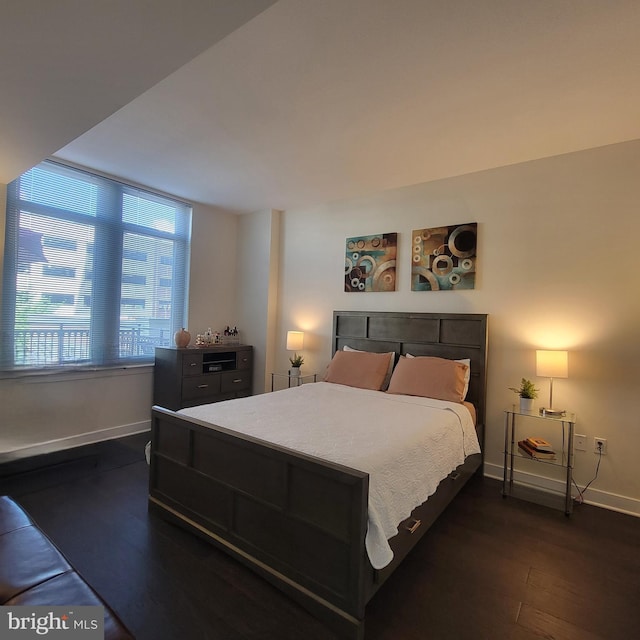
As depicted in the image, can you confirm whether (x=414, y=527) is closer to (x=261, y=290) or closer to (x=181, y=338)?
(x=181, y=338)

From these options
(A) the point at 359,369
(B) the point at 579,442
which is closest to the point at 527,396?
(B) the point at 579,442

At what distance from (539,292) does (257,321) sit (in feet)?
10.5

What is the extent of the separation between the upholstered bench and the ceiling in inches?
72.2

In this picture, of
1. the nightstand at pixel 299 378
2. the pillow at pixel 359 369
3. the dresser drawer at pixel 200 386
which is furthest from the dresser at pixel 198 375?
the pillow at pixel 359 369

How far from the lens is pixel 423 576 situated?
6.04 ft

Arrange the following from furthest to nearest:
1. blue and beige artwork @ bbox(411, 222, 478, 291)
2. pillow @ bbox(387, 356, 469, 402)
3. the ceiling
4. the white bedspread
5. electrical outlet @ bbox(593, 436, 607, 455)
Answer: blue and beige artwork @ bbox(411, 222, 478, 291) → pillow @ bbox(387, 356, 469, 402) → electrical outlet @ bbox(593, 436, 607, 455) → the white bedspread → the ceiling

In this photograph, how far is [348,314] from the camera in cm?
396

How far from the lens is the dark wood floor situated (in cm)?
152

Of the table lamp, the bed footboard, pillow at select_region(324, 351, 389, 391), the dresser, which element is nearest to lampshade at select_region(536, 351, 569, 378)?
the table lamp

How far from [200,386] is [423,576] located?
292 cm

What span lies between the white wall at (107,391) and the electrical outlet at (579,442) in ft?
13.2

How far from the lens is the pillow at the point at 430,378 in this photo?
2920 millimetres

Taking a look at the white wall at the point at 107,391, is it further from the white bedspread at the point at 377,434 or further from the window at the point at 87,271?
the white bedspread at the point at 377,434

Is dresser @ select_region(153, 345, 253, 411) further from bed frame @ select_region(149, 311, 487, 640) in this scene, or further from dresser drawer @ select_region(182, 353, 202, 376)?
bed frame @ select_region(149, 311, 487, 640)
